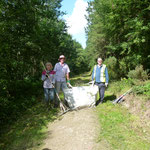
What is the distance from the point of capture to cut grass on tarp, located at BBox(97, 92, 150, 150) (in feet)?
9.85

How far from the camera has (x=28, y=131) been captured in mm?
4105

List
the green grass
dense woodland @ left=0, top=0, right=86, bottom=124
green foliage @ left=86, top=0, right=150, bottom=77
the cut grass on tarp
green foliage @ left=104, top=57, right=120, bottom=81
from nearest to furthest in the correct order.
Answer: the cut grass on tarp
the green grass
dense woodland @ left=0, top=0, right=86, bottom=124
green foliage @ left=86, top=0, right=150, bottom=77
green foliage @ left=104, top=57, right=120, bottom=81

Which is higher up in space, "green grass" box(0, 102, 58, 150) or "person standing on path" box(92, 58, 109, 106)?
"person standing on path" box(92, 58, 109, 106)

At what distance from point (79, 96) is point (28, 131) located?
2.06 m

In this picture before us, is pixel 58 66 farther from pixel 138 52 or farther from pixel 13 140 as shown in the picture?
pixel 138 52

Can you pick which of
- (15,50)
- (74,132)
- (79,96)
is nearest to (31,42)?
(15,50)

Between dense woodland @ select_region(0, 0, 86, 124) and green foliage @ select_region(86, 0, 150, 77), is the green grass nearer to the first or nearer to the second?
dense woodland @ select_region(0, 0, 86, 124)

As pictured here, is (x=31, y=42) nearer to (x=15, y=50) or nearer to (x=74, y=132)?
(x=15, y=50)

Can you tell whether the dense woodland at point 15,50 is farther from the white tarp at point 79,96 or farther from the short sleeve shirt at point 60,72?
the white tarp at point 79,96

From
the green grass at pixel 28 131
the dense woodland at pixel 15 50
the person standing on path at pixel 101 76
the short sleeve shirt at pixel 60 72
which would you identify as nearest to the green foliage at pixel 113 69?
the person standing on path at pixel 101 76

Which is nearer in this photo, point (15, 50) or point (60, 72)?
point (60, 72)

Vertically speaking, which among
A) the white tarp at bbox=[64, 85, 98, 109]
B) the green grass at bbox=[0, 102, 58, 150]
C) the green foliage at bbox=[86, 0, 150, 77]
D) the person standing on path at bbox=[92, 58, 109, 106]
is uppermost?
the green foliage at bbox=[86, 0, 150, 77]

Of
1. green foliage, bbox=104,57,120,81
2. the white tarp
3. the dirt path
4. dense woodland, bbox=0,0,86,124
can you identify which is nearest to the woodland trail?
the dirt path

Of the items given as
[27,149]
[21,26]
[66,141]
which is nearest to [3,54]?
[21,26]
